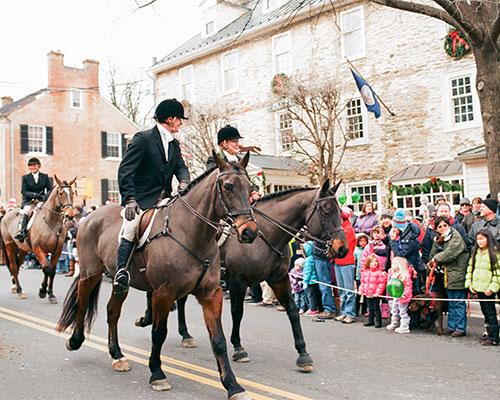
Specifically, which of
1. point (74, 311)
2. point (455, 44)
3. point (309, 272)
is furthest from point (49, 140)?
point (74, 311)

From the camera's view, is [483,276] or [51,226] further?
[51,226]

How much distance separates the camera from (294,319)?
6.29 meters

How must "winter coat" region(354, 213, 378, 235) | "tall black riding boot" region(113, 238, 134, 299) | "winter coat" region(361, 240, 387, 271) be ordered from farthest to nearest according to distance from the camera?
1. "winter coat" region(354, 213, 378, 235)
2. "winter coat" region(361, 240, 387, 271)
3. "tall black riding boot" region(113, 238, 134, 299)

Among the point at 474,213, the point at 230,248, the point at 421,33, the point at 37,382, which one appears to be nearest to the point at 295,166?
the point at 421,33

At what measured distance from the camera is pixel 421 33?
20062mm

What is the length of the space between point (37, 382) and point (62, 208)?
20.9 feet

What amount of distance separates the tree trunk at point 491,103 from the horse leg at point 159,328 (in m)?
8.17

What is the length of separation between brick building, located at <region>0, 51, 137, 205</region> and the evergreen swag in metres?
20.8

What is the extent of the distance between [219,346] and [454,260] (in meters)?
4.88

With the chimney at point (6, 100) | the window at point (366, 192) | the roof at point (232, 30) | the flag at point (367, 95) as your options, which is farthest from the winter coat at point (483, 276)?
the chimney at point (6, 100)

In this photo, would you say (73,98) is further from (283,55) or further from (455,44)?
(455,44)

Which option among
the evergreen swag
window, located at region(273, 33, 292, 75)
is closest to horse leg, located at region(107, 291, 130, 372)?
the evergreen swag

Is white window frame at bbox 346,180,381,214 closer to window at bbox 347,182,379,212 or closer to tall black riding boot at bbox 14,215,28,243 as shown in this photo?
window at bbox 347,182,379,212

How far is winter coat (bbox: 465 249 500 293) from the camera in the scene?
7.66m
